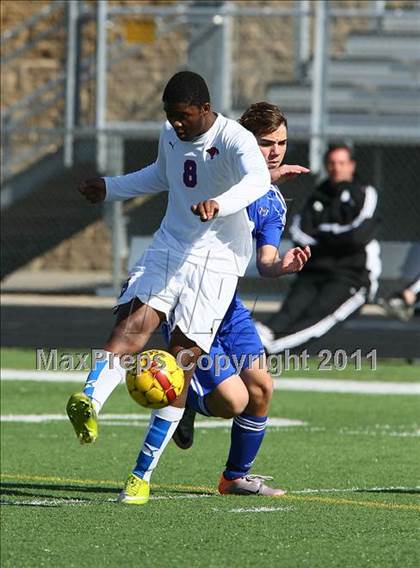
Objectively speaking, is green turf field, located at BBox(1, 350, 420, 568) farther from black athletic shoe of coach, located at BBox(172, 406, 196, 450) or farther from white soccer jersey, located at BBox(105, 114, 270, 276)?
white soccer jersey, located at BBox(105, 114, 270, 276)

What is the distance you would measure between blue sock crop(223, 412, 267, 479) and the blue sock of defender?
52cm

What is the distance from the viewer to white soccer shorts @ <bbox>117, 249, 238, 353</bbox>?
7.23 meters

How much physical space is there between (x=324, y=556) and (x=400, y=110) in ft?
52.0

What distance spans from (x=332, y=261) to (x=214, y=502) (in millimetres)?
7956

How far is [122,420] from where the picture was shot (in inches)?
452

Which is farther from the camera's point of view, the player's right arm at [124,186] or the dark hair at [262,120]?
the dark hair at [262,120]

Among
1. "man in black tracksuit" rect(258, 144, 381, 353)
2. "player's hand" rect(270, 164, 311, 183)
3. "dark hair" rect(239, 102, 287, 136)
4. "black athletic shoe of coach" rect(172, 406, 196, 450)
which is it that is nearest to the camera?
"dark hair" rect(239, 102, 287, 136)

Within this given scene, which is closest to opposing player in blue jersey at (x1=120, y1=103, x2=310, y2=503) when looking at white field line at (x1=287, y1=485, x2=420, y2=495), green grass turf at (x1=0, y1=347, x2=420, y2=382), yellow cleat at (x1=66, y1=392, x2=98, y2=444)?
white field line at (x1=287, y1=485, x2=420, y2=495)

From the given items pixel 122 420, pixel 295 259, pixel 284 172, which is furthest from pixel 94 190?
pixel 122 420

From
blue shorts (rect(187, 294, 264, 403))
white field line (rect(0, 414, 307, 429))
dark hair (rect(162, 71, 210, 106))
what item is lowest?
white field line (rect(0, 414, 307, 429))

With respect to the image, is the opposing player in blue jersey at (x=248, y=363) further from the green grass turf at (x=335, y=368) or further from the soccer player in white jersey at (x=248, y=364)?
the green grass turf at (x=335, y=368)

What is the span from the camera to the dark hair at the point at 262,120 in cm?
781

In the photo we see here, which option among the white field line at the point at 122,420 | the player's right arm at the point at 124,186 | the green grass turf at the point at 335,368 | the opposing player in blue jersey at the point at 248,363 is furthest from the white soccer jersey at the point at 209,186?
the green grass turf at the point at 335,368

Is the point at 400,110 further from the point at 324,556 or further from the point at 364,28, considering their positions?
the point at 324,556
